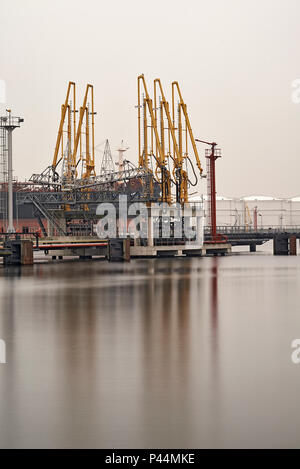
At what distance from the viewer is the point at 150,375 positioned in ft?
32.7

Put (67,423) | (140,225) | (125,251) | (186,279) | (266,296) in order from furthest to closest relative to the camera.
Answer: (140,225) < (125,251) < (186,279) < (266,296) < (67,423)

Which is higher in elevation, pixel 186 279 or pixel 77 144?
pixel 77 144

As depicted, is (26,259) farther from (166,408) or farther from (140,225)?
(166,408)

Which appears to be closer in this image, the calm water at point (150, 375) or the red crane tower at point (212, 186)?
the calm water at point (150, 375)

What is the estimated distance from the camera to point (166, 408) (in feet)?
26.1

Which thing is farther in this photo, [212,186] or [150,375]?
[212,186]

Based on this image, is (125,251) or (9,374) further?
(125,251)

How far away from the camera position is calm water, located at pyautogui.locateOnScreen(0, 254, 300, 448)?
280 inches

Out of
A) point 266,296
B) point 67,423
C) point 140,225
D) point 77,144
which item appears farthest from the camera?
point 77,144

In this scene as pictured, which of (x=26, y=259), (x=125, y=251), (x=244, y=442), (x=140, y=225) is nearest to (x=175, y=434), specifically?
(x=244, y=442)

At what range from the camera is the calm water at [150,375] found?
23.3 feet

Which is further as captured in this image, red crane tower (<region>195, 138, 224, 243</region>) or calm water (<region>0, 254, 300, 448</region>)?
red crane tower (<region>195, 138, 224, 243</region>)

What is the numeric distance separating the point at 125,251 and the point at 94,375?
4518cm

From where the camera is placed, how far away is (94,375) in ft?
32.5
